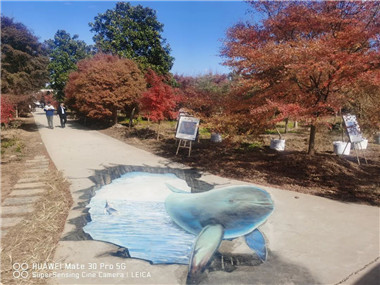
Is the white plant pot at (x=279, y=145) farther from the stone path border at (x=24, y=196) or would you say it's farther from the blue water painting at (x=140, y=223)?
the stone path border at (x=24, y=196)

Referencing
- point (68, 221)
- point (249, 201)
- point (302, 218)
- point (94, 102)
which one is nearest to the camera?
point (68, 221)

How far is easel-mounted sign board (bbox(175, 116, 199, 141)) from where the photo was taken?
8.01 meters

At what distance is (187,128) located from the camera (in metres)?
8.12

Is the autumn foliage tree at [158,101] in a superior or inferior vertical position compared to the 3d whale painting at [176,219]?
superior

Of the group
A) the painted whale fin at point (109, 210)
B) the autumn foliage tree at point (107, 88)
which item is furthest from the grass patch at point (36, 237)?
the autumn foliage tree at point (107, 88)

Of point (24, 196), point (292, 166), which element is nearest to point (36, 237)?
point (24, 196)

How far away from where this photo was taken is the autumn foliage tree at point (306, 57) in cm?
489

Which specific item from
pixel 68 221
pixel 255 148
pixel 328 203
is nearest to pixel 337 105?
pixel 328 203

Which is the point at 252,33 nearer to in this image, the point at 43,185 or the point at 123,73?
the point at 43,185

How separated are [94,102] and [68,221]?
31.8ft

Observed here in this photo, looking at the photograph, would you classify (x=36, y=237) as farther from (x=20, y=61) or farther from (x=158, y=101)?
(x=20, y=61)

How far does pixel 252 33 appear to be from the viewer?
6332 mm

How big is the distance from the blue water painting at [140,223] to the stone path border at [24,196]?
1.03m

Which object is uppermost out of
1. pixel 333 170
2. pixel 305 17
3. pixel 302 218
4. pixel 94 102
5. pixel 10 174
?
pixel 305 17
